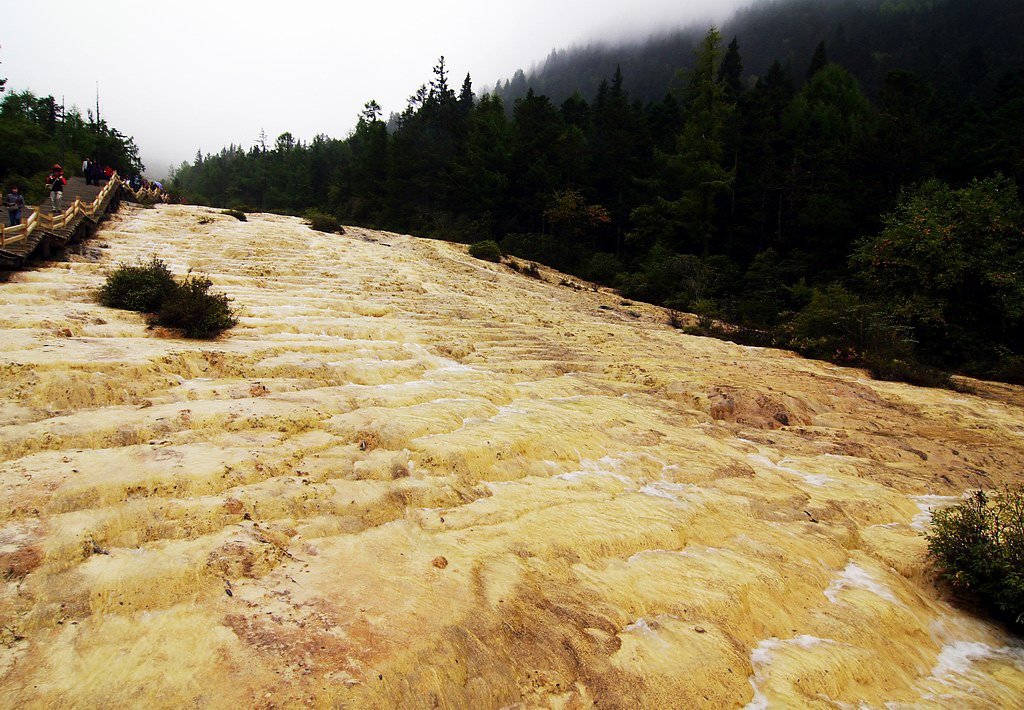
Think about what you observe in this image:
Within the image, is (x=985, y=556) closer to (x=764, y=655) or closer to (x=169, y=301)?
(x=764, y=655)

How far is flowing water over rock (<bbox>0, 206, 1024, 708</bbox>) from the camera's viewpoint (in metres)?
3.20

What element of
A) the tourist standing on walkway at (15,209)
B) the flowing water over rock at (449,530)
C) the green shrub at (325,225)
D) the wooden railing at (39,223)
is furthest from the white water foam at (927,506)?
the green shrub at (325,225)

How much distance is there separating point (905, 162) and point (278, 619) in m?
37.1

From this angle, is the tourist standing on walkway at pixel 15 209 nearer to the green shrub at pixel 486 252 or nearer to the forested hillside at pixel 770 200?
the green shrub at pixel 486 252

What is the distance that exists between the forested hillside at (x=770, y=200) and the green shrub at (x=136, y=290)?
52.9ft

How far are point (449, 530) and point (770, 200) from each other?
39.3 m

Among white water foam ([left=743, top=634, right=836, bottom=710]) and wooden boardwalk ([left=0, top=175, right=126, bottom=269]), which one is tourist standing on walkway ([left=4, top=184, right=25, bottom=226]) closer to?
wooden boardwalk ([left=0, top=175, right=126, bottom=269])

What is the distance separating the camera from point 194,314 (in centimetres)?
902

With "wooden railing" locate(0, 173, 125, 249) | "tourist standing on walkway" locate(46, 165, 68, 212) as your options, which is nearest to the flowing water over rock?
"wooden railing" locate(0, 173, 125, 249)

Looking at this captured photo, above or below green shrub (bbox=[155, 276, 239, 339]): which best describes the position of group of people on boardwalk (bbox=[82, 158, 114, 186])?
above

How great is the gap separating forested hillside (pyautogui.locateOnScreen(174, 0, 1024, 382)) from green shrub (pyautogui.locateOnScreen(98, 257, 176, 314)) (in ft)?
52.9

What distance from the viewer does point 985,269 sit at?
19031 mm

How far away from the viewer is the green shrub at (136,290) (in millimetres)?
9477

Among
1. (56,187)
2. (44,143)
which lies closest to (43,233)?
(56,187)
